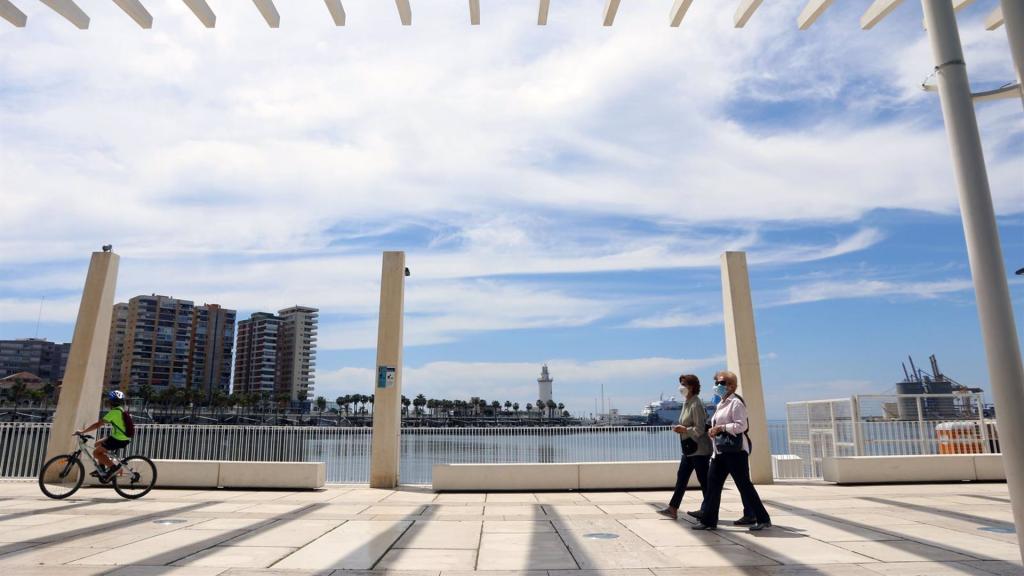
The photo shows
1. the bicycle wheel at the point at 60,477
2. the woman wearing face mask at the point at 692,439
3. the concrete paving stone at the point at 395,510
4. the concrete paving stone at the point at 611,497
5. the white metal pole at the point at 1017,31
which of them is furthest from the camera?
the bicycle wheel at the point at 60,477

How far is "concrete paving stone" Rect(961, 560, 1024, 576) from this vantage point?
4.55m

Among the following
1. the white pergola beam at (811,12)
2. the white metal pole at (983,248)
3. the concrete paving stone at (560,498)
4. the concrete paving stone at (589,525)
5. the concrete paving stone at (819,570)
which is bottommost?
the concrete paving stone at (560,498)

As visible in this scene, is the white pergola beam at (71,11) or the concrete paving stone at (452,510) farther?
the concrete paving stone at (452,510)

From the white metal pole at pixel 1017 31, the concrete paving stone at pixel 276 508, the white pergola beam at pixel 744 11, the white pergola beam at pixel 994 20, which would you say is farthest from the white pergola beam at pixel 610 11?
the concrete paving stone at pixel 276 508

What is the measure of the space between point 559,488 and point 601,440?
162 cm

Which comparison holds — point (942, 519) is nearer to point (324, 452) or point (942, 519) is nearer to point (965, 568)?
point (965, 568)

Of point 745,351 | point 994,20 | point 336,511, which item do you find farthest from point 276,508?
point 994,20

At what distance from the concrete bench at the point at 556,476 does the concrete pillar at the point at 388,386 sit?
1150mm

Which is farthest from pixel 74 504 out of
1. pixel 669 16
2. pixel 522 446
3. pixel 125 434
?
pixel 669 16

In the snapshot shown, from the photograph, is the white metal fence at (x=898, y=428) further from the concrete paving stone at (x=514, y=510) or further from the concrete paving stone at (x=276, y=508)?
the concrete paving stone at (x=276, y=508)

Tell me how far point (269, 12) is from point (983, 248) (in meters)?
5.89

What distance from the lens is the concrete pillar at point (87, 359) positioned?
453 inches

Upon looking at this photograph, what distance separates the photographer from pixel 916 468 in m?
11.1

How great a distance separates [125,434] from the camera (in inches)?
396
